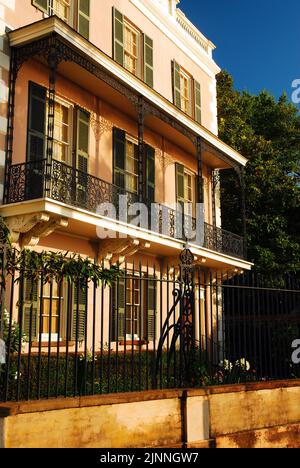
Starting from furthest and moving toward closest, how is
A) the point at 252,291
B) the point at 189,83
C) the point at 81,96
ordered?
the point at 189,83 → the point at 81,96 → the point at 252,291

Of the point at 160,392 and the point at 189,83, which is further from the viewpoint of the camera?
the point at 189,83

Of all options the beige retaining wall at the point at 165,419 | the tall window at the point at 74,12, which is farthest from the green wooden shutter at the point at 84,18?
the beige retaining wall at the point at 165,419

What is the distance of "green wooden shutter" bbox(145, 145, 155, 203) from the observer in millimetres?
15881

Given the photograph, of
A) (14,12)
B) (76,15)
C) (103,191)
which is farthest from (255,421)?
(76,15)

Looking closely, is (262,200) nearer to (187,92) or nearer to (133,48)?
(187,92)

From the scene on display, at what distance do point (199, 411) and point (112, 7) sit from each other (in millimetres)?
11878

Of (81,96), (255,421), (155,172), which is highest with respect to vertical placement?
(81,96)

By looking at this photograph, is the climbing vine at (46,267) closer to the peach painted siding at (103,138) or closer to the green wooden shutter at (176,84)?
the peach painted siding at (103,138)

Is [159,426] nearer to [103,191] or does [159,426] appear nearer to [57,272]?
[57,272]

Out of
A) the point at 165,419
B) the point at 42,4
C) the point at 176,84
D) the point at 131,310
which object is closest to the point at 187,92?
the point at 176,84

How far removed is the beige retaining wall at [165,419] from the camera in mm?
5102

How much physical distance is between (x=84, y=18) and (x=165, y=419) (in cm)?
1078

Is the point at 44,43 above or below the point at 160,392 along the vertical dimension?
above

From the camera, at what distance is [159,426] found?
20.5 feet
